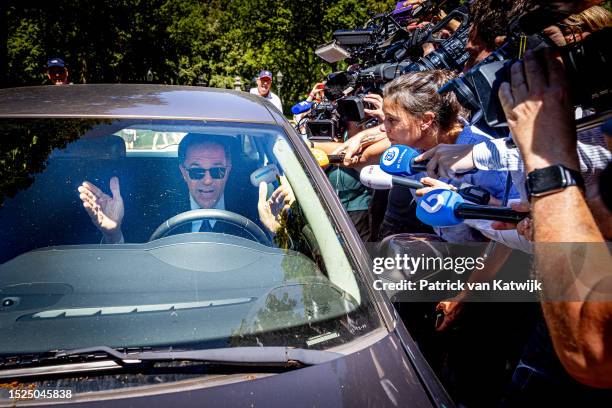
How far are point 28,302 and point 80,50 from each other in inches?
816

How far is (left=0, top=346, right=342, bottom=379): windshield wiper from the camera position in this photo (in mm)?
1262

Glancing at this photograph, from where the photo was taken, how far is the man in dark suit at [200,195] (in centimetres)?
185

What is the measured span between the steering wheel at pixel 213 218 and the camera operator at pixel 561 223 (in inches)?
37.0

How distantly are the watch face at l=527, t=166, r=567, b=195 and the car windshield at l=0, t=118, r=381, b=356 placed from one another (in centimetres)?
A: 58

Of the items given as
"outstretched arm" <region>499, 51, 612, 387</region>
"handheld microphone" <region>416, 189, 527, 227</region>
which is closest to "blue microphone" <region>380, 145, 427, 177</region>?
"handheld microphone" <region>416, 189, 527, 227</region>

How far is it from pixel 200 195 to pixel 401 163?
2.58 feet

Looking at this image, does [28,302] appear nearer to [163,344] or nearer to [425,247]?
[163,344]

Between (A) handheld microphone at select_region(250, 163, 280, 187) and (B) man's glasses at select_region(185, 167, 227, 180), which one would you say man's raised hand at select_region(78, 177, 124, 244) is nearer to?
(B) man's glasses at select_region(185, 167, 227, 180)

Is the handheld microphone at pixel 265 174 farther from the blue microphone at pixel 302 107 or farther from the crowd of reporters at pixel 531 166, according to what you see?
the blue microphone at pixel 302 107

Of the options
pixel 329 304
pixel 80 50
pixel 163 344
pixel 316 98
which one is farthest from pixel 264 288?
pixel 80 50

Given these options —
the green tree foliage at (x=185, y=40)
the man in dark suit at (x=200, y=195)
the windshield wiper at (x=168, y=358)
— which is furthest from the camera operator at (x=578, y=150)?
the green tree foliage at (x=185, y=40)

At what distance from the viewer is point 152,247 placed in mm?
1796

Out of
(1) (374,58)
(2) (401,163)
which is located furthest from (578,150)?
(1) (374,58)

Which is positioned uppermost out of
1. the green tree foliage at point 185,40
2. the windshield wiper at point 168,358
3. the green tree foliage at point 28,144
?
the green tree foliage at point 185,40
